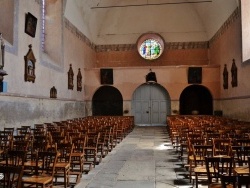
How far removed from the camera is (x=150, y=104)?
26.0 metres

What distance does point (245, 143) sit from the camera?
7.55m

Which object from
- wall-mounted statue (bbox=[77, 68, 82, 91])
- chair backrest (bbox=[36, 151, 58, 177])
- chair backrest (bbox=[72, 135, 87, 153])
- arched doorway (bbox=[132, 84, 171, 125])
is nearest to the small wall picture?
wall-mounted statue (bbox=[77, 68, 82, 91])

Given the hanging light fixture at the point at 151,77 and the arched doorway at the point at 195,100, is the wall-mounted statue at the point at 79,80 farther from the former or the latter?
the arched doorway at the point at 195,100

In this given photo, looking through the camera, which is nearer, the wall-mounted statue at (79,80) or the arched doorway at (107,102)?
the wall-mounted statue at (79,80)

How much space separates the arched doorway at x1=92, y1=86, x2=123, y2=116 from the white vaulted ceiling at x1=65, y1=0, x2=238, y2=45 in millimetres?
5023

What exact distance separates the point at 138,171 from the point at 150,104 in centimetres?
1843

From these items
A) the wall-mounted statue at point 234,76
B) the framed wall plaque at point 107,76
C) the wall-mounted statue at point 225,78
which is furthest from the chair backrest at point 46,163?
the framed wall plaque at point 107,76

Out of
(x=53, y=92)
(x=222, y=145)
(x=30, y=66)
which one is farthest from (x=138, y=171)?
(x=53, y=92)

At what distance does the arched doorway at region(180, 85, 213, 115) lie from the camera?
83.9 feet

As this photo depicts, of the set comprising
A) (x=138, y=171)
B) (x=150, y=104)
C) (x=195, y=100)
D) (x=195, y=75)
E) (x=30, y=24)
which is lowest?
(x=138, y=171)

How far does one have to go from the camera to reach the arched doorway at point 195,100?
25.6m

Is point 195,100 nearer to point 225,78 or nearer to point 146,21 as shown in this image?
point 225,78

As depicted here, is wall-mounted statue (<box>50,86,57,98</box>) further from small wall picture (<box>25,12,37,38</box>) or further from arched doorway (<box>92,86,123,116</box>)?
arched doorway (<box>92,86,123,116</box>)

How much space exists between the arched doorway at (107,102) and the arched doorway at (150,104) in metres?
1.26
